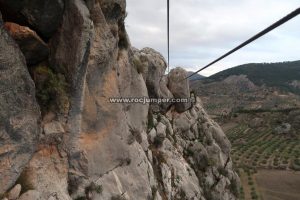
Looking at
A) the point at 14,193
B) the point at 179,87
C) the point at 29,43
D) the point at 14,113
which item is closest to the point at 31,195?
the point at 14,193

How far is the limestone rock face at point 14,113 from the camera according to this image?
11742 mm

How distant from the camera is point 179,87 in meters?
35.7

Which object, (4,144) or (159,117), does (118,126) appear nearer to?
(4,144)

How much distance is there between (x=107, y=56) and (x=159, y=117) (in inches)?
528

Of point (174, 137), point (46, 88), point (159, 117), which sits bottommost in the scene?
point (174, 137)

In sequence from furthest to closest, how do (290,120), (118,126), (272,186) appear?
1. (290,120)
2. (272,186)
3. (118,126)

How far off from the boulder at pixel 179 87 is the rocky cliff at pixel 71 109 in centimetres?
1025

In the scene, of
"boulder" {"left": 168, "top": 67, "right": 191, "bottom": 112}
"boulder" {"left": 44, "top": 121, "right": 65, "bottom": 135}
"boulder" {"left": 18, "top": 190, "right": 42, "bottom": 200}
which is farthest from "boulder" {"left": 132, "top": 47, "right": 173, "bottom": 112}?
"boulder" {"left": 18, "top": 190, "right": 42, "bottom": 200}

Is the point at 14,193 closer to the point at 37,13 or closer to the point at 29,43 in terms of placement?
the point at 29,43

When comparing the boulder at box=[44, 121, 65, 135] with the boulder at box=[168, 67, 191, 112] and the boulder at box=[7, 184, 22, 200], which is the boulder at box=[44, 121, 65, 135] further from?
the boulder at box=[168, 67, 191, 112]

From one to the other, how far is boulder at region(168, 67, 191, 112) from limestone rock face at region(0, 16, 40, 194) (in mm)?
22709

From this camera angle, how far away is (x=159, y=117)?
98.8 ft

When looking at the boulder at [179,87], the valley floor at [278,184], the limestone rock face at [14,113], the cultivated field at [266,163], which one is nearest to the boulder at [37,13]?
the limestone rock face at [14,113]

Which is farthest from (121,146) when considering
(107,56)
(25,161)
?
(25,161)
